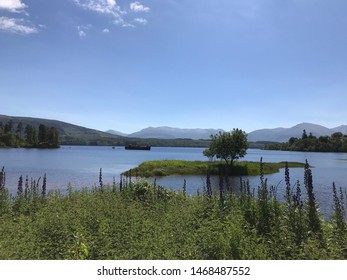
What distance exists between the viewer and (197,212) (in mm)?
11742

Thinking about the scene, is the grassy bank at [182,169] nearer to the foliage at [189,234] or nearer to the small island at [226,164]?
the small island at [226,164]

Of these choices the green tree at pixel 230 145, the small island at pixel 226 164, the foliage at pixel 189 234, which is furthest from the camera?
the green tree at pixel 230 145

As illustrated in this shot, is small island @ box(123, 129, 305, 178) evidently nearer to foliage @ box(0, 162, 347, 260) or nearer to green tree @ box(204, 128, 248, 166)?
green tree @ box(204, 128, 248, 166)

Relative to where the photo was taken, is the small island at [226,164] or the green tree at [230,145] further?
the green tree at [230,145]

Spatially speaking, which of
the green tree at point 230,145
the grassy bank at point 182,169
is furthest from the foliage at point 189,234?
the green tree at point 230,145

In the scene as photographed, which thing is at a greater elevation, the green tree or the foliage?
the green tree

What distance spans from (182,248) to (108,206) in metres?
5.18

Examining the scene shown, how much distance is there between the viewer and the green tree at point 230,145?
6475 centimetres

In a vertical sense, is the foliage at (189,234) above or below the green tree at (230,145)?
below

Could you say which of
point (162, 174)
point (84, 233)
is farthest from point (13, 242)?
point (162, 174)

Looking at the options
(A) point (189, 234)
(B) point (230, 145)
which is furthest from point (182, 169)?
(A) point (189, 234)

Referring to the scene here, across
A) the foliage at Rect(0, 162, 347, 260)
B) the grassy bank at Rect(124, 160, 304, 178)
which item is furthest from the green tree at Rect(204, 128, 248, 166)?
the foliage at Rect(0, 162, 347, 260)

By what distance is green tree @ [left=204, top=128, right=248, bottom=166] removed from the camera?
212ft

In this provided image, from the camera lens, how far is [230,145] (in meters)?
64.8
